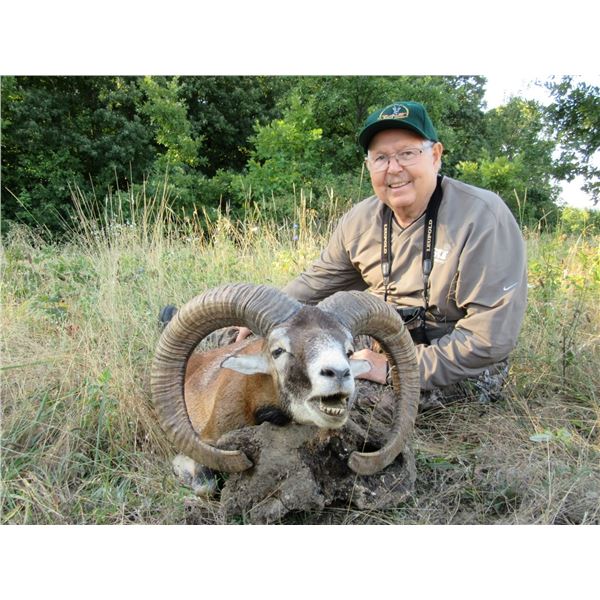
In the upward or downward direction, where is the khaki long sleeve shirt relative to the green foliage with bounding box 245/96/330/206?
downward

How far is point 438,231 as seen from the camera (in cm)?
443

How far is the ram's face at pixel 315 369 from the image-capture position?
9.14 ft

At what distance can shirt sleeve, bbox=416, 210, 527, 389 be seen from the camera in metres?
4.12

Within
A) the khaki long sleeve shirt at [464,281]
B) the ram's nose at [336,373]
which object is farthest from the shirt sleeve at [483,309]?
the ram's nose at [336,373]

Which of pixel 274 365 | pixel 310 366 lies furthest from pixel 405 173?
pixel 310 366

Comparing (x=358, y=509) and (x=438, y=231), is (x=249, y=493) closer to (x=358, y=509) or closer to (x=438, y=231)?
(x=358, y=509)

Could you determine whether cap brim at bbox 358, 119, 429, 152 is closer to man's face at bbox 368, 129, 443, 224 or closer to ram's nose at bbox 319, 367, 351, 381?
man's face at bbox 368, 129, 443, 224

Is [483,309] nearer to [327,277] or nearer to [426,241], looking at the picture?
[426,241]

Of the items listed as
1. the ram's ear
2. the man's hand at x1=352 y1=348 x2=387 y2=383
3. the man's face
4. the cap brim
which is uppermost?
the cap brim

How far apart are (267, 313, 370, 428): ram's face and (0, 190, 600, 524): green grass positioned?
0.65 metres

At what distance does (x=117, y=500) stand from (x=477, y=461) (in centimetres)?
221

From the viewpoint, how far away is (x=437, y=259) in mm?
4402

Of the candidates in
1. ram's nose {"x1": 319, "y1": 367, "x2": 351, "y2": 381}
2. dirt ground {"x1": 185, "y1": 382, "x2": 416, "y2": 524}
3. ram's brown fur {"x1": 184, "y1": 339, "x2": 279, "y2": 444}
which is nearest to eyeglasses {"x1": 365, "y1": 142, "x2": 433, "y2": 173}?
ram's brown fur {"x1": 184, "y1": 339, "x2": 279, "y2": 444}

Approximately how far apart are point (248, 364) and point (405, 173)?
79.4 inches
